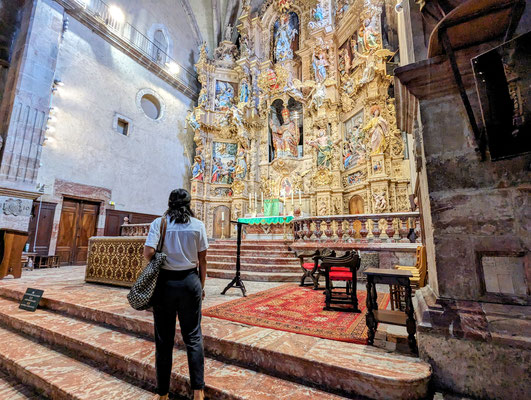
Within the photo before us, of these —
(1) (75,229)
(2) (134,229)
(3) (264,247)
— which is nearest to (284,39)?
(3) (264,247)

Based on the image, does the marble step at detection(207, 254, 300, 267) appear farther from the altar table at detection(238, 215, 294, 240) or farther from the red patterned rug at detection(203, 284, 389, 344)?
the altar table at detection(238, 215, 294, 240)

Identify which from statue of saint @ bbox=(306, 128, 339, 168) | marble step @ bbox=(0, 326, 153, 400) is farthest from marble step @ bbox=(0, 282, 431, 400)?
statue of saint @ bbox=(306, 128, 339, 168)

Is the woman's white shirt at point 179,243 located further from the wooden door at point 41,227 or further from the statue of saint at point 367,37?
the statue of saint at point 367,37

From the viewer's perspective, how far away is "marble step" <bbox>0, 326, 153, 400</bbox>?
1.96 m

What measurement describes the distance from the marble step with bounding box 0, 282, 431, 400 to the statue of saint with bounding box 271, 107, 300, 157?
36.0 feet

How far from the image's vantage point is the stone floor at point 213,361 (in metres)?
1.70

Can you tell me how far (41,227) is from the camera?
848 centimetres

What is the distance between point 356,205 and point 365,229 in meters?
4.81

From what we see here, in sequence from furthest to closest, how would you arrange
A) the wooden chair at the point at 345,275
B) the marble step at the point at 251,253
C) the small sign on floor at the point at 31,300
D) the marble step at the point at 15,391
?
the marble step at the point at 251,253, the small sign on floor at the point at 31,300, the wooden chair at the point at 345,275, the marble step at the point at 15,391

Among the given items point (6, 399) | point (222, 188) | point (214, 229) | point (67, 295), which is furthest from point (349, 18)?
point (6, 399)

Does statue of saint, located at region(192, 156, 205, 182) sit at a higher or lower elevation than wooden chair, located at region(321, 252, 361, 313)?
higher

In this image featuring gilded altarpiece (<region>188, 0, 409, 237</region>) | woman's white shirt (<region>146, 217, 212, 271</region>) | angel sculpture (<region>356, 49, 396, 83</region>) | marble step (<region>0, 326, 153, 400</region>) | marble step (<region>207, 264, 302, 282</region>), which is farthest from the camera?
gilded altarpiece (<region>188, 0, 409, 237</region>)

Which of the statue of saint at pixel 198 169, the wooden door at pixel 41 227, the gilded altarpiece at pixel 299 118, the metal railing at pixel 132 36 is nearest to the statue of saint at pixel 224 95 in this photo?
the gilded altarpiece at pixel 299 118

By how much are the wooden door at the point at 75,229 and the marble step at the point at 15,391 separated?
8.00 metres
